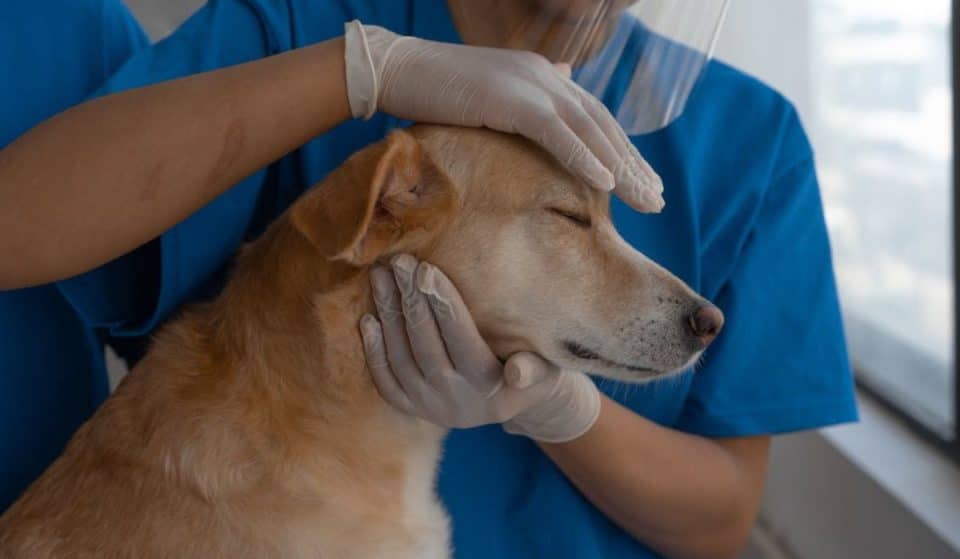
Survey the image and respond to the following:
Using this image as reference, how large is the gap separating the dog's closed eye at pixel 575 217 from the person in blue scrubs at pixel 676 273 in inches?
6.8

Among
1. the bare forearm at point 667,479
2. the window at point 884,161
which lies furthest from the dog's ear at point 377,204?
the window at point 884,161

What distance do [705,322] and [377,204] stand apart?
34 centimetres

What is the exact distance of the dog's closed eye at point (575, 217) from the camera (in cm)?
103

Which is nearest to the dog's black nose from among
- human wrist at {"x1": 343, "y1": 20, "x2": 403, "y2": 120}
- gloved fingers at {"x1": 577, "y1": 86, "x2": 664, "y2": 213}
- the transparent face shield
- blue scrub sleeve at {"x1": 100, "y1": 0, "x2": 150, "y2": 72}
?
gloved fingers at {"x1": 577, "y1": 86, "x2": 664, "y2": 213}

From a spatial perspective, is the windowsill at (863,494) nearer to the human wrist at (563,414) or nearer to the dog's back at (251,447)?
the human wrist at (563,414)

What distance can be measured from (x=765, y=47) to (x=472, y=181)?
5.51ft

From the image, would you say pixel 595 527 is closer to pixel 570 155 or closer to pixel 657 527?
pixel 657 527

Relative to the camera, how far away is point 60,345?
1262 mm

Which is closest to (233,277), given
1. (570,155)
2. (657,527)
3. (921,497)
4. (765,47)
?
(570,155)

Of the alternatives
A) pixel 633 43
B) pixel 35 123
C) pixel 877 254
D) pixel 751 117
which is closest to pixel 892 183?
pixel 877 254

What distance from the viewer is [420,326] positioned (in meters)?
0.99

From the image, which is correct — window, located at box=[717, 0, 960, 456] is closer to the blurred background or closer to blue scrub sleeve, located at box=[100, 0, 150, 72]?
the blurred background

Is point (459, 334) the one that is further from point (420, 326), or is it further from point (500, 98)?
point (500, 98)

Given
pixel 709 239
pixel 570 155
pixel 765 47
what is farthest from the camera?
pixel 765 47
